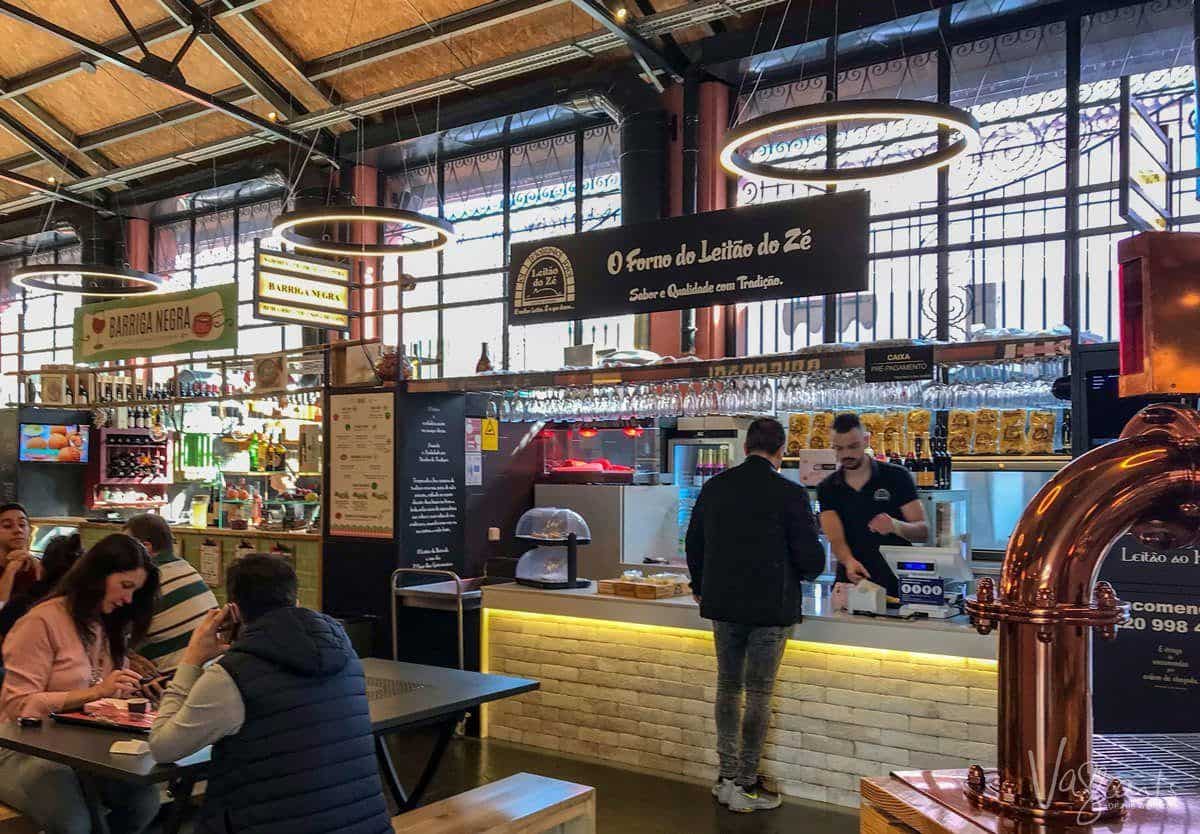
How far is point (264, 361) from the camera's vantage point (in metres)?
8.58

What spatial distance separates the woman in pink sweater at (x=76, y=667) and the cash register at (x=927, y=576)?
132 inches

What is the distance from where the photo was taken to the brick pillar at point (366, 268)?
1284cm

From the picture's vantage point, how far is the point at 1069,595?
872 mm

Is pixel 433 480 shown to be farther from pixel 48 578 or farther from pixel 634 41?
pixel 634 41

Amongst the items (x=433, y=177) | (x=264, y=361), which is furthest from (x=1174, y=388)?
(x=433, y=177)

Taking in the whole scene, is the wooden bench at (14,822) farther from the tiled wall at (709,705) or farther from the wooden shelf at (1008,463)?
the wooden shelf at (1008,463)

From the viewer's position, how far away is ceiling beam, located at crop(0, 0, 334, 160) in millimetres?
9547

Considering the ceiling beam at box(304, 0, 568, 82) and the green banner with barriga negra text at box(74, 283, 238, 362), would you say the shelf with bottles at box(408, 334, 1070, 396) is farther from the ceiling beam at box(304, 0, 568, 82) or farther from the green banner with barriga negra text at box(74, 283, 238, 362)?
the ceiling beam at box(304, 0, 568, 82)

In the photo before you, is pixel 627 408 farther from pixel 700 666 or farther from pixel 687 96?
pixel 687 96

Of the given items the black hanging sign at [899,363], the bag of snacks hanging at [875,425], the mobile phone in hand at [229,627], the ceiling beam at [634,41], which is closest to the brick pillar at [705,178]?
the ceiling beam at [634,41]

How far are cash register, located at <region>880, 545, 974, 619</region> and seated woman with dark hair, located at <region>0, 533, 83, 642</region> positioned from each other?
12.2 ft

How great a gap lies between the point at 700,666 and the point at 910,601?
1.26 meters

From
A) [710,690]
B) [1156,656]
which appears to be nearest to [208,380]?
[710,690]

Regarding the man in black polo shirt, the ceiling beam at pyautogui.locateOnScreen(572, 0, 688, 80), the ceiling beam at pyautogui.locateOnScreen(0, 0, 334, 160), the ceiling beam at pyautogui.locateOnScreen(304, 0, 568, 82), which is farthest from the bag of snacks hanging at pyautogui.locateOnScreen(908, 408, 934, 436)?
the ceiling beam at pyautogui.locateOnScreen(0, 0, 334, 160)
